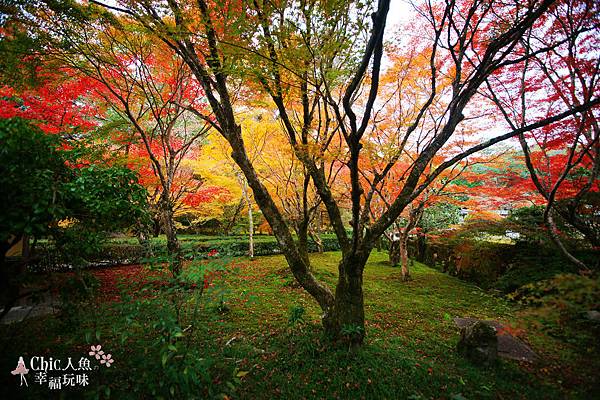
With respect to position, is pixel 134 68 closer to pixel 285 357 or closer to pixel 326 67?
pixel 326 67

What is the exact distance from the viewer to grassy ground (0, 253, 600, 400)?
2.48 metres

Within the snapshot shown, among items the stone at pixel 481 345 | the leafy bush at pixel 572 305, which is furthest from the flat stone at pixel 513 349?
the leafy bush at pixel 572 305

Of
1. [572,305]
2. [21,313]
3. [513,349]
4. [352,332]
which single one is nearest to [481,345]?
[513,349]

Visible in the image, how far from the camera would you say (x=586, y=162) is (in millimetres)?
5477

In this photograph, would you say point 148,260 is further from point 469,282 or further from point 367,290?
point 469,282

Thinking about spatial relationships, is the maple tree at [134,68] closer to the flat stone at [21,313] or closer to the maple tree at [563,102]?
the flat stone at [21,313]

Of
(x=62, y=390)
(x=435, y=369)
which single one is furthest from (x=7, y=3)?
(x=435, y=369)

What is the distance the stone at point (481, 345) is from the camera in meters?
3.52

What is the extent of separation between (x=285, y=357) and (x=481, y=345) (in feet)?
9.74

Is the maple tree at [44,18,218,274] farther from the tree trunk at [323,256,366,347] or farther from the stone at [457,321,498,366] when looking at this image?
the stone at [457,321,498,366]

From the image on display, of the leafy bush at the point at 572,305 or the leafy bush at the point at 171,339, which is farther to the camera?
the leafy bush at the point at 572,305

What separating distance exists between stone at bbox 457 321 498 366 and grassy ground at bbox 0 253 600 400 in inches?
5.5

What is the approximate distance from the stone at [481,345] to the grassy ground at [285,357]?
0.46ft

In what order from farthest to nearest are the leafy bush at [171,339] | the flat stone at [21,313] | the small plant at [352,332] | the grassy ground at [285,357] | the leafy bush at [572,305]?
the flat stone at [21,313], the small plant at [352,332], the grassy ground at [285,357], the leafy bush at [572,305], the leafy bush at [171,339]
